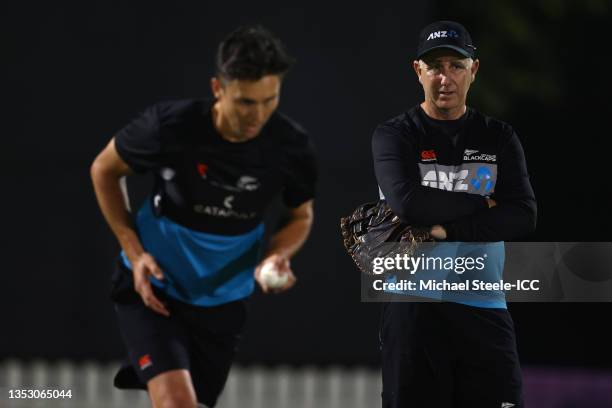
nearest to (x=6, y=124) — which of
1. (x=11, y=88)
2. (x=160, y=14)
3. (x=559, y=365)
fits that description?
(x=11, y=88)

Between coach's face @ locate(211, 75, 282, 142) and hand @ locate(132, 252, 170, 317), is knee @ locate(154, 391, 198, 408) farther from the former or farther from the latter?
coach's face @ locate(211, 75, 282, 142)

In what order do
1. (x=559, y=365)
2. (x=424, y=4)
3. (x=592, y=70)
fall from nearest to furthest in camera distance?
(x=424, y=4) → (x=559, y=365) → (x=592, y=70)

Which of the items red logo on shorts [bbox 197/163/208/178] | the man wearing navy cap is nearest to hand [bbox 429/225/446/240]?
the man wearing navy cap

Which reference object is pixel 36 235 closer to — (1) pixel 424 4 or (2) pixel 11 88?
(2) pixel 11 88

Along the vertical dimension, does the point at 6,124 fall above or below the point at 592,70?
below

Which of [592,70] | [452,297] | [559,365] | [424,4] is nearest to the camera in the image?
[452,297]

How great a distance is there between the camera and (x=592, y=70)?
1488cm

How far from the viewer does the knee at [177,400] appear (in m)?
5.82

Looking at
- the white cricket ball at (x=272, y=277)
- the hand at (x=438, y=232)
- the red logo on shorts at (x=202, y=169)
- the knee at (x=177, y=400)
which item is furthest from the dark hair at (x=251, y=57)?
the knee at (x=177, y=400)

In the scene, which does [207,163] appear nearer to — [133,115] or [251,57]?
[251,57]

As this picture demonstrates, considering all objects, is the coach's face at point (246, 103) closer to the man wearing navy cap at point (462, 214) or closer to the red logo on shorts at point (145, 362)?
the man wearing navy cap at point (462, 214)

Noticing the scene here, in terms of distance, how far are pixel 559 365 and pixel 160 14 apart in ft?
16.4

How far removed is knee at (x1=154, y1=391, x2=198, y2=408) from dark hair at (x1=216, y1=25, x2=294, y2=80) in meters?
1.60

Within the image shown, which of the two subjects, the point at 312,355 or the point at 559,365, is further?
the point at 559,365
